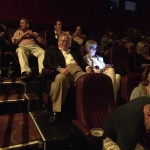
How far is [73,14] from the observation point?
16.2 feet

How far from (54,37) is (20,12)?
1.25 metres

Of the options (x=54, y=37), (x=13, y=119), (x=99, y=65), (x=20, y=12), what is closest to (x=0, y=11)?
(x=20, y=12)

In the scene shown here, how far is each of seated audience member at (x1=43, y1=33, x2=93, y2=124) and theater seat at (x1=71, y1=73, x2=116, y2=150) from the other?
1.21ft

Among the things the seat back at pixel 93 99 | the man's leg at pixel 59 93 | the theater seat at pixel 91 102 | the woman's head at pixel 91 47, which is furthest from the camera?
the woman's head at pixel 91 47

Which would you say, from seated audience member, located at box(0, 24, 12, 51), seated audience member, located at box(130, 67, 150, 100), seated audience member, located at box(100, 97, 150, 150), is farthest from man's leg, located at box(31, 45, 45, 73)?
seated audience member, located at box(100, 97, 150, 150)

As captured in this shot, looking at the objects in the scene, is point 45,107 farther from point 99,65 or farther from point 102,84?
point 99,65

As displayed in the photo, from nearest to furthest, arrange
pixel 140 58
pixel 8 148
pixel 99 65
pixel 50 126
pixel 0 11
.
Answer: pixel 8 148, pixel 50 126, pixel 99 65, pixel 140 58, pixel 0 11

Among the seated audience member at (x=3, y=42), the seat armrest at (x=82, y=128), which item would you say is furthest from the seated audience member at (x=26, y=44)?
the seat armrest at (x=82, y=128)

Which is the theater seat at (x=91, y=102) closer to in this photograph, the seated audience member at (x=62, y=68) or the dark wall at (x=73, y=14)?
the seated audience member at (x=62, y=68)

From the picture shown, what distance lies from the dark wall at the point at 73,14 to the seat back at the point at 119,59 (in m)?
1.65

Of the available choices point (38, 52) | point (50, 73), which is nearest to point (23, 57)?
point (38, 52)

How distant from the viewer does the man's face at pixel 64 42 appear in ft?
9.54

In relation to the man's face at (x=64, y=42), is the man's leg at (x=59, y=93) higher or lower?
lower

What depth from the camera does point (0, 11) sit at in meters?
4.15
